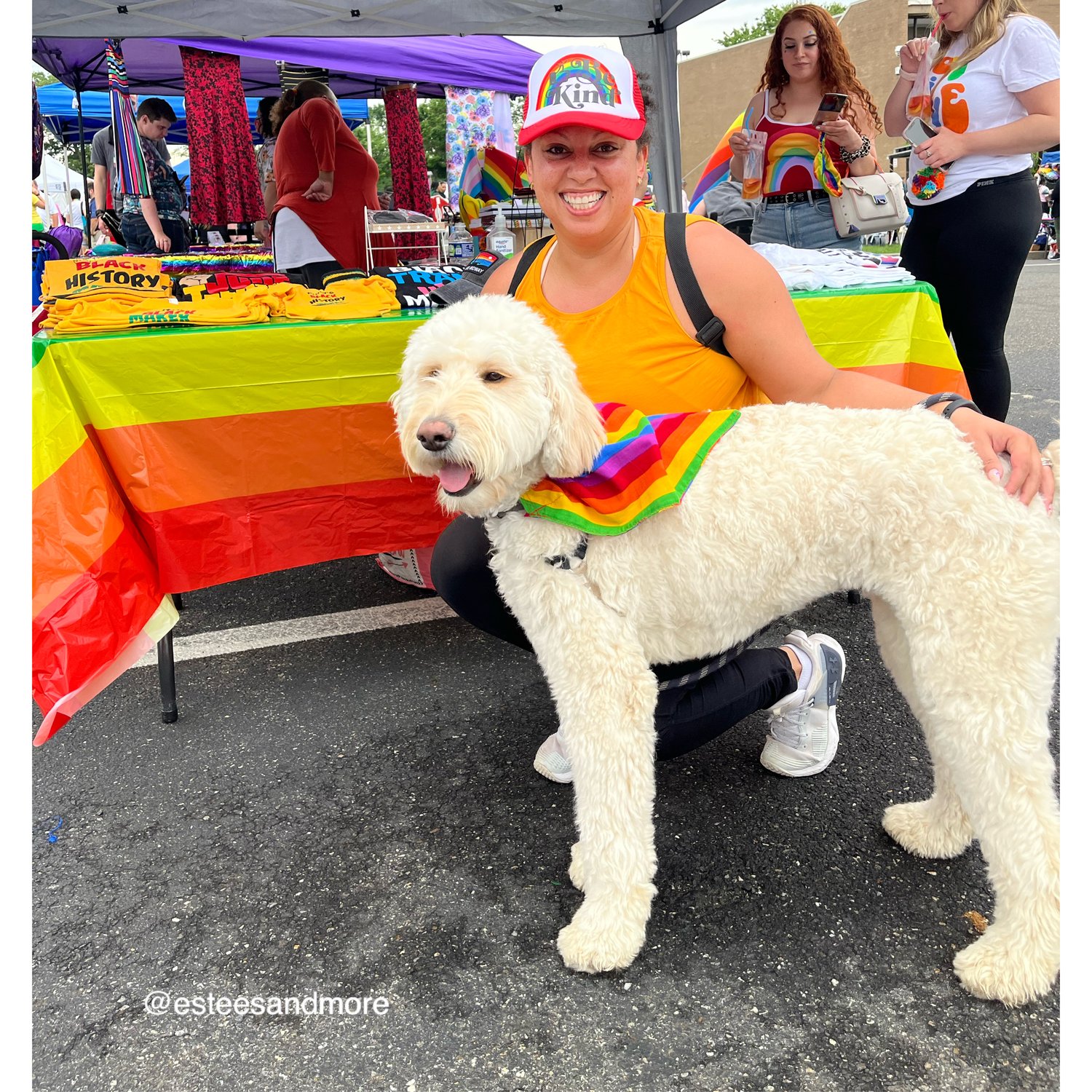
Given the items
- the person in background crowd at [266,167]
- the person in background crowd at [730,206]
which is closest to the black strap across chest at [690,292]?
the person in background crowd at [730,206]

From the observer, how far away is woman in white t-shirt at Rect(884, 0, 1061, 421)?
3.08 metres

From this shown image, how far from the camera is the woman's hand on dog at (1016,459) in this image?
155 cm

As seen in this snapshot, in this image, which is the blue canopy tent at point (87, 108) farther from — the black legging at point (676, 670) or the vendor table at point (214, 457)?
the black legging at point (676, 670)

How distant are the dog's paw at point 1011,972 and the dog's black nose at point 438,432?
5.05 ft

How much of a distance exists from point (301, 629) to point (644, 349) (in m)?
2.07

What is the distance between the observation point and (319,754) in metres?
2.61

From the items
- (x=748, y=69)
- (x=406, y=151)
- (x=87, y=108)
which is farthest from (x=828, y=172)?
(x=748, y=69)

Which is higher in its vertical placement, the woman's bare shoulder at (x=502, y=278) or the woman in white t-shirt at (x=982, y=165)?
the woman in white t-shirt at (x=982, y=165)

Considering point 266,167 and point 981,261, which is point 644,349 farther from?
point 266,167

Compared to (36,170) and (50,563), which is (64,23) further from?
(50,563)

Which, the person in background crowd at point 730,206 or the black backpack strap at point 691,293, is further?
the person in background crowd at point 730,206

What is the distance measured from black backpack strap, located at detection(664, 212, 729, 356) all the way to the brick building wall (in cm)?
3547

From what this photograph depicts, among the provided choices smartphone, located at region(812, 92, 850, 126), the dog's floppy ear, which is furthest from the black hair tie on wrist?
smartphone, located at region(812, 92, 850, 126)

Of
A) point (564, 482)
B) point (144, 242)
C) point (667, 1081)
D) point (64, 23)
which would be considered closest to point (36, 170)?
point (64, 23)
